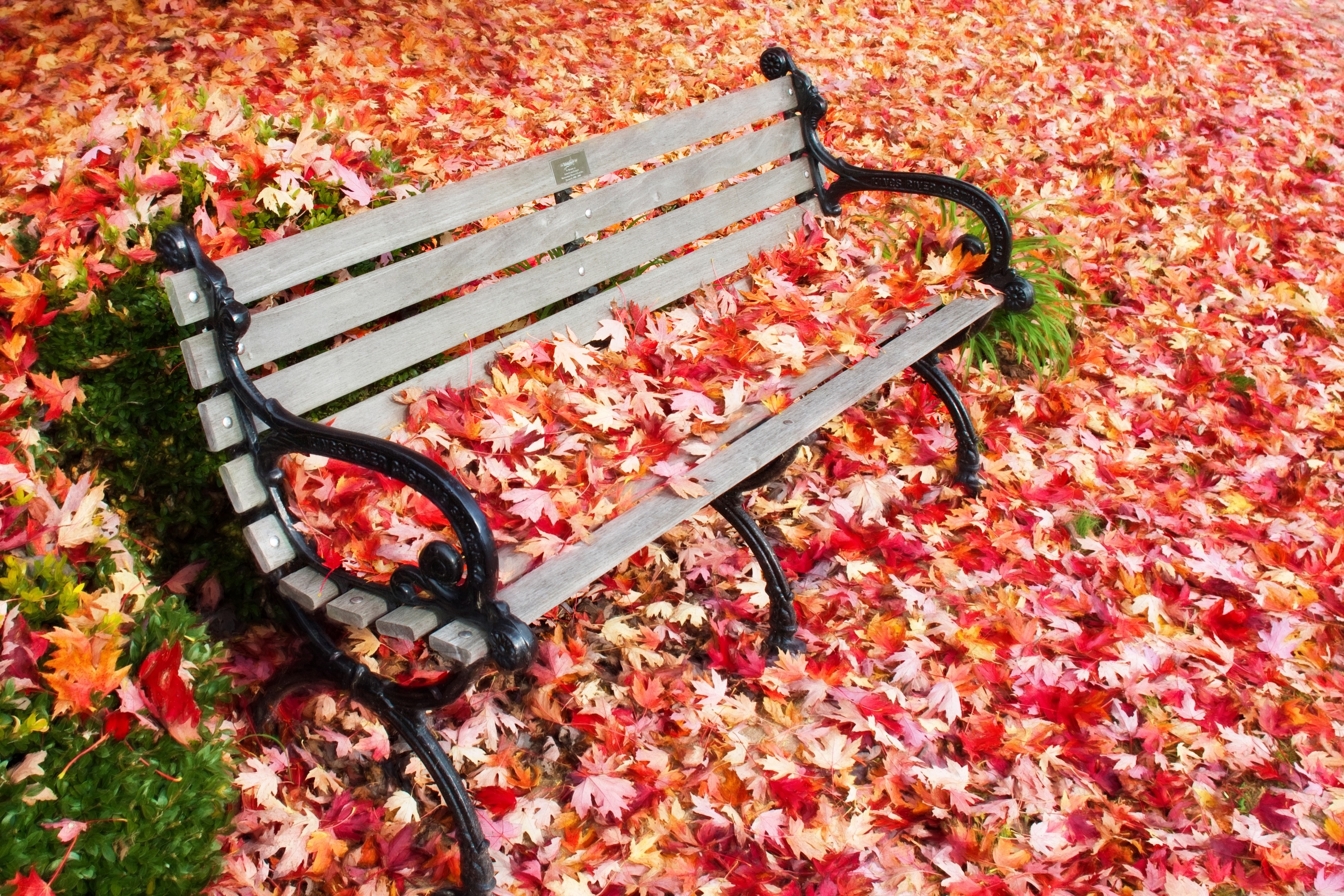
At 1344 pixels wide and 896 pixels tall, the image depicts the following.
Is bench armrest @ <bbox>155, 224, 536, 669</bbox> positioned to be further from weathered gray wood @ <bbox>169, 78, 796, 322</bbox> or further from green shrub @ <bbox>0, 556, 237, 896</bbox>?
green shrub @ <bbox>0, 556, 237, 896</bbox>

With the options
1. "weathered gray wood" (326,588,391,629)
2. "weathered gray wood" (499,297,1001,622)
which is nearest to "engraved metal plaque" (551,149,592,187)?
"weathered gray wood" (499,297,1001,622)

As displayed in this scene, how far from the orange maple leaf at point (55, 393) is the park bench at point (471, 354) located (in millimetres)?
422

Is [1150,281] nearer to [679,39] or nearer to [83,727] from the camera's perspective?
[679,39]

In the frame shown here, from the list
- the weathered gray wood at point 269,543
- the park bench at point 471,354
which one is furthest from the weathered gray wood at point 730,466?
the weathered gray wood at point 269,543

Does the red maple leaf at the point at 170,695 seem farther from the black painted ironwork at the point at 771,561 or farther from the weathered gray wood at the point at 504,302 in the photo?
the black painted ironwork at the point at 771,561

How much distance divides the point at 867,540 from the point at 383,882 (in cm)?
180

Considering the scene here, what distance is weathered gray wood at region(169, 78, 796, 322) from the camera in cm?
214

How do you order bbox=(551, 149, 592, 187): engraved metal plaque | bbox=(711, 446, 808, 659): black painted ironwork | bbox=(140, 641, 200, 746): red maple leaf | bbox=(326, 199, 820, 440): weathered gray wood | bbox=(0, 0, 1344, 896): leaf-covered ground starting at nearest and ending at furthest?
bbox=(140, 641, 200, 746): red maple leaf < bbox=(0, 0, 1344, 896): leaf-covered ground < bbox=(326, 199, 820, 440): weathered gray wood < bbox=(711, 446, 808, 659): black painted ironwork < bbox=(551, 149, 592, 187): engraved metal plaque

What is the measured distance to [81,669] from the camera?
67.6 inches

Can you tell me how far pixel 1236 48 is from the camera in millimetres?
7312

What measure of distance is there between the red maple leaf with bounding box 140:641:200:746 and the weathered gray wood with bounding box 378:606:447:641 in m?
0.36

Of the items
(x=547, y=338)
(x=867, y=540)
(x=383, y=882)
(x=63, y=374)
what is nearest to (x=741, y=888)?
(x=383, y=882)

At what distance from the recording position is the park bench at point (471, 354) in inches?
76.4

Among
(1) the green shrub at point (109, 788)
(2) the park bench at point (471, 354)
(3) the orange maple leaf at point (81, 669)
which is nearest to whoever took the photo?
(1) the green shrub at point (109, 788)
